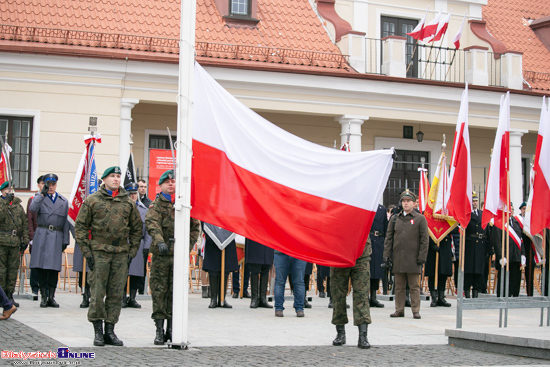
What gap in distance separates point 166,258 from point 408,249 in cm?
553

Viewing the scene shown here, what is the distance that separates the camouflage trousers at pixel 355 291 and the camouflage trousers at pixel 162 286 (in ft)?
6.58

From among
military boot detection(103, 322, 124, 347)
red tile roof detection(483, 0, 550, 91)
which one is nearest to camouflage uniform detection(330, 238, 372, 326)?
military boot detection(103, 322, 124, 347)

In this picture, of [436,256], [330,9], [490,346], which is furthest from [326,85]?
[490,346]

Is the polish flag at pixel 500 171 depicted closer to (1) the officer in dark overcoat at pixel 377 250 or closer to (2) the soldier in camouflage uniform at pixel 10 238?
(1) the officer in dark overcoat at pixel 377 250

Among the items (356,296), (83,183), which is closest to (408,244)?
(356,296)

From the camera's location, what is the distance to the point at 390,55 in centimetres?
2541

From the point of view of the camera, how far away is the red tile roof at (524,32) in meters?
28.3

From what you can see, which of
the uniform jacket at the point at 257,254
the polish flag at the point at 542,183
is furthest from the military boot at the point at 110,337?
the polish flag at the point at 542,183

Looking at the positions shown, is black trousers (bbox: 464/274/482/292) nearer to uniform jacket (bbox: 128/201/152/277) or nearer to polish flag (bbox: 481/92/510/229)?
polish flag (bbox: 481/92/510/229)

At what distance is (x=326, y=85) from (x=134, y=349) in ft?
49.9

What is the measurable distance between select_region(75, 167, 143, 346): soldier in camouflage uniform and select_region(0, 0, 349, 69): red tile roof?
11744 millimetres

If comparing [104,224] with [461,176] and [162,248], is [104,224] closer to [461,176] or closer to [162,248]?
[162,248]

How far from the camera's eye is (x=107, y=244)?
10266mm

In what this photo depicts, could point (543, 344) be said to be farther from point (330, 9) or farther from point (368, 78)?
point (330, 9)
